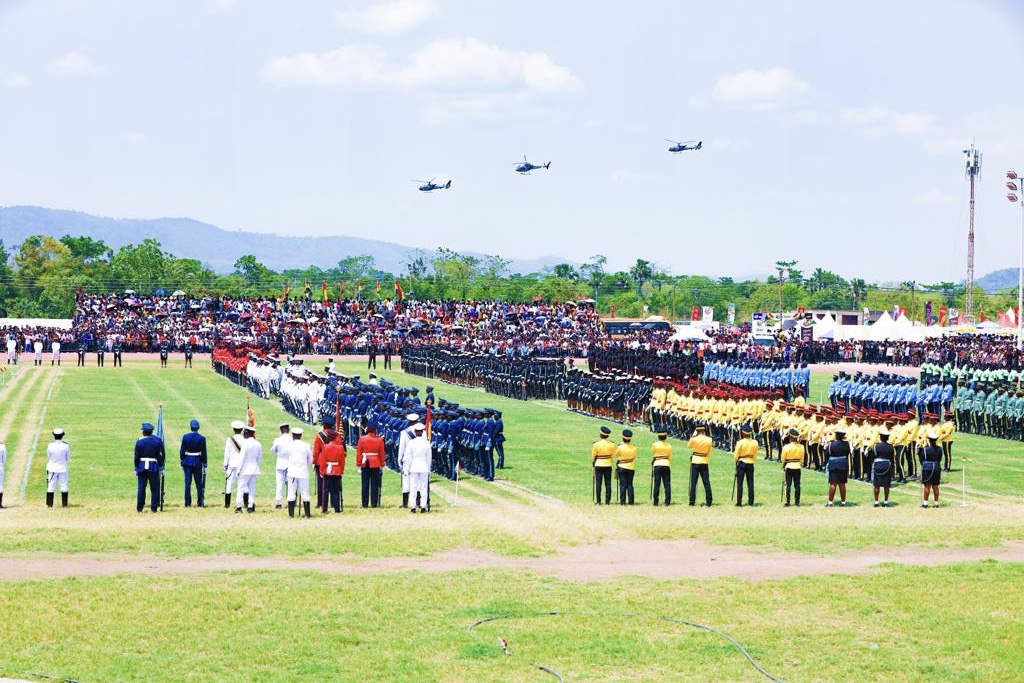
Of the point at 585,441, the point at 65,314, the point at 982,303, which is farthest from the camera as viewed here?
the point at 982,303

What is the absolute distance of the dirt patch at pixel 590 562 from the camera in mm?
15641

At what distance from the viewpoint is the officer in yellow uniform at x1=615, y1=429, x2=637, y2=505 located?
2117 cm

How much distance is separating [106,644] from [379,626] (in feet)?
8.25

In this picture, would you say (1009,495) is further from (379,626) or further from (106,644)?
(106,644)

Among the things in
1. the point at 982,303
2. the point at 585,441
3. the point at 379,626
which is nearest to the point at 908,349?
the point at 585,441

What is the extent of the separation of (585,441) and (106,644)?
19854 mm

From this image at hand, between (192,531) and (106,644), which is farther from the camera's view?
(192,531)

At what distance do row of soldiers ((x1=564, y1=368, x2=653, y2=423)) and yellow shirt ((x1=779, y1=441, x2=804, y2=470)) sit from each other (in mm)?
14161

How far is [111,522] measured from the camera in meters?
18.6

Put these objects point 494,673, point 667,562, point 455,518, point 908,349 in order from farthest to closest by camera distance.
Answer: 1. point 908,349
2. point 455,518
3. point 667,562
4. point 494,673

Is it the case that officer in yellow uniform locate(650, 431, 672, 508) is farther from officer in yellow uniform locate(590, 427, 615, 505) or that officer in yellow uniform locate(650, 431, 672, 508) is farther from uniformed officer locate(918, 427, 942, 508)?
uniformed officer locate(918, 427, 942, 508)

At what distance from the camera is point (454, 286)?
158875 mm

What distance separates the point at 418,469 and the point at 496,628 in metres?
6.89

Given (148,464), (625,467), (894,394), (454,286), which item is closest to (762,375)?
(894,394)
